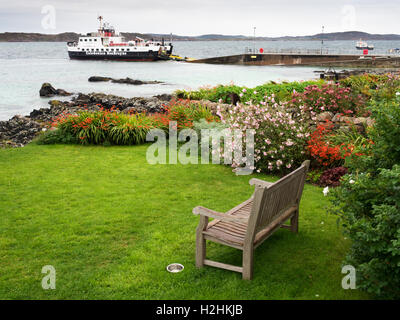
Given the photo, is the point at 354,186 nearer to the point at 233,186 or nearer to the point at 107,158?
the point at 233,186

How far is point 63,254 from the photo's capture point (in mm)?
4680

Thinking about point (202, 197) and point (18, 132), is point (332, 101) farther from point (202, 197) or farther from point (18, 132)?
point (18, 132)

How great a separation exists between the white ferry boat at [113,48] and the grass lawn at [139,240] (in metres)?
66.3

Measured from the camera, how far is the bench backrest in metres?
3.75

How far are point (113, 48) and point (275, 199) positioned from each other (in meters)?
74.8

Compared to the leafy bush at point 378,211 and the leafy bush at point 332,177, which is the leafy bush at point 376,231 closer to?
the leafy bush at point 378,211

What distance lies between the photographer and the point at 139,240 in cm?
504

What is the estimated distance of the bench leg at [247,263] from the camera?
3902 millimetres

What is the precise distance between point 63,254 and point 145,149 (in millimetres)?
5611

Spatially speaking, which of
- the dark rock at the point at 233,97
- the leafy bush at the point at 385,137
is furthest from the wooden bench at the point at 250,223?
the dark rock at the point at 233,97

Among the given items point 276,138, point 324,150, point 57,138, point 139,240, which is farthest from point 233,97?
point 139,240

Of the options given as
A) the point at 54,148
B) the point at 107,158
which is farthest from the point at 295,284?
the point at 54,148

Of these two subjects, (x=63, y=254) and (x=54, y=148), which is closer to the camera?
(x=63, y=254)

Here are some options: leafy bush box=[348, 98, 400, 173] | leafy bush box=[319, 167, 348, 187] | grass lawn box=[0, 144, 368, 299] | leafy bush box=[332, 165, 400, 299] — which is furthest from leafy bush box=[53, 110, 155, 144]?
leafy bush box=[332, 165, 400, 299]
